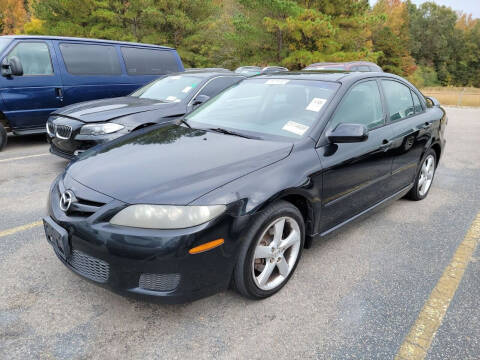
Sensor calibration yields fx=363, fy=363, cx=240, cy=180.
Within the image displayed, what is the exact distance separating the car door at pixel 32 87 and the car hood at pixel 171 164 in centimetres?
436

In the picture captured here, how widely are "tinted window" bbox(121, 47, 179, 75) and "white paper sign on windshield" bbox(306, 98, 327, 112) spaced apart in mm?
5685

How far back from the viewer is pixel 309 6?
85.4ft

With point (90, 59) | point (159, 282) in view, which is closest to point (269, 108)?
point (159, 282)

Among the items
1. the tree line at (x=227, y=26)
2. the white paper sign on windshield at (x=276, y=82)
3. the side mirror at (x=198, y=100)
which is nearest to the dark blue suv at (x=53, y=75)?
the side mirror at (x=198, y=100)

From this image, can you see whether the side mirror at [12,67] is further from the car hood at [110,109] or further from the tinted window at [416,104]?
the tinted window at [416,104]

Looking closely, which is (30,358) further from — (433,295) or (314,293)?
(433,295)

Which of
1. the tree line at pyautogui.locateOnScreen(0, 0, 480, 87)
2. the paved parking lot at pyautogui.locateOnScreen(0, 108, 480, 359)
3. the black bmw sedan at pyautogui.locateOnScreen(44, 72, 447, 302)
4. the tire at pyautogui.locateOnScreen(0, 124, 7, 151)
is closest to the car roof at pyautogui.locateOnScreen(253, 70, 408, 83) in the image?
the black bmw sedan at pyautogui.locateOnScreen(44, 72, 447, 302)

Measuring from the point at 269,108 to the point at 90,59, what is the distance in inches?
208

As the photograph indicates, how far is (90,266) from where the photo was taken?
6.81 ft

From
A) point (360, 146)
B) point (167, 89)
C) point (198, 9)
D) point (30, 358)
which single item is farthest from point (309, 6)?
point (30, 358)

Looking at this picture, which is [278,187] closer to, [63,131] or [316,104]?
[316,104]

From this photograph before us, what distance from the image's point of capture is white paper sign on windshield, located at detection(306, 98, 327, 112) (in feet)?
9.31

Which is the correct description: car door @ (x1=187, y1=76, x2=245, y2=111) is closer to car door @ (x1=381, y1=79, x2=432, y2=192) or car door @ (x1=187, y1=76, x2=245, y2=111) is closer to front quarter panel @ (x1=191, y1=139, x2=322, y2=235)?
car door @ (x1=381, y1=79, x2=432, y2=192)

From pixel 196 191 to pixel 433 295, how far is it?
1812 mm
